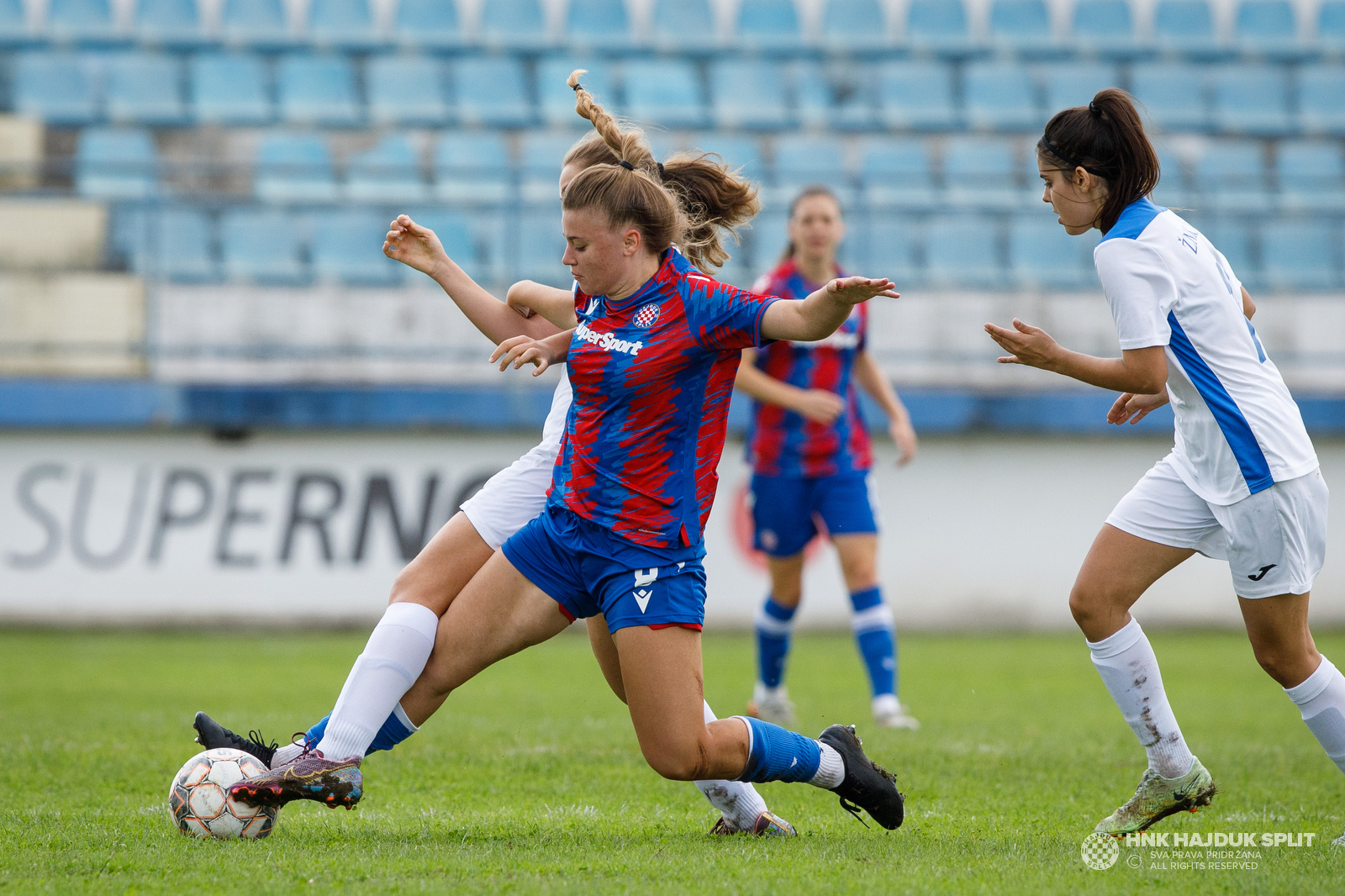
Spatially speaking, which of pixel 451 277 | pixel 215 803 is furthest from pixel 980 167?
pixel 215 803

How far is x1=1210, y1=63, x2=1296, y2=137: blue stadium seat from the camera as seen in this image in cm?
1452

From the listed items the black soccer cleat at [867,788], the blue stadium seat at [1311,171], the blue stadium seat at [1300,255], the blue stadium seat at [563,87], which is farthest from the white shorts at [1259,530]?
the blue stadium seat at [563,87]

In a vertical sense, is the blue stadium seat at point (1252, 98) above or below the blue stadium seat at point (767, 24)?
below

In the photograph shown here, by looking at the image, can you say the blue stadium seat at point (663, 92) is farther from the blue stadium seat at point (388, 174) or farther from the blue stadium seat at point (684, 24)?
the blue stadium seat at point (388, 174)

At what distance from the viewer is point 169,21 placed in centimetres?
1484

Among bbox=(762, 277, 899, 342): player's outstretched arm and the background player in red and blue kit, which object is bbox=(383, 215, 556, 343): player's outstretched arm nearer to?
Result: bbox=(762, 277, 899, 342): player's outstretched arm

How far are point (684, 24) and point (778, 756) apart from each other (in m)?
13.0

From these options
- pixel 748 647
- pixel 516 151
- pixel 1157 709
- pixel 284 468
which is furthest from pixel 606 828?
pixel 516 151

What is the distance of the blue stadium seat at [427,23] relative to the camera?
49.0ft

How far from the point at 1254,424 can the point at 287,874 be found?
271 cm

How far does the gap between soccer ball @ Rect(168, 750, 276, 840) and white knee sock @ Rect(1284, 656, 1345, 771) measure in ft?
9.26

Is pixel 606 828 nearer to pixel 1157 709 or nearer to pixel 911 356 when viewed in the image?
pixel 1157 709

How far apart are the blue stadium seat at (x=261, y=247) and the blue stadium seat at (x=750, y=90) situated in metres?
5.11

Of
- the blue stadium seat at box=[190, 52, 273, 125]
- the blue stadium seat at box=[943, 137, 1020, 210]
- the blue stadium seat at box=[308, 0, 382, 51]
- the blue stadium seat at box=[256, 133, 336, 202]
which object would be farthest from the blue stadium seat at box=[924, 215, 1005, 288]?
the blue stadium seat at box=[308, 0, 382, 51]
